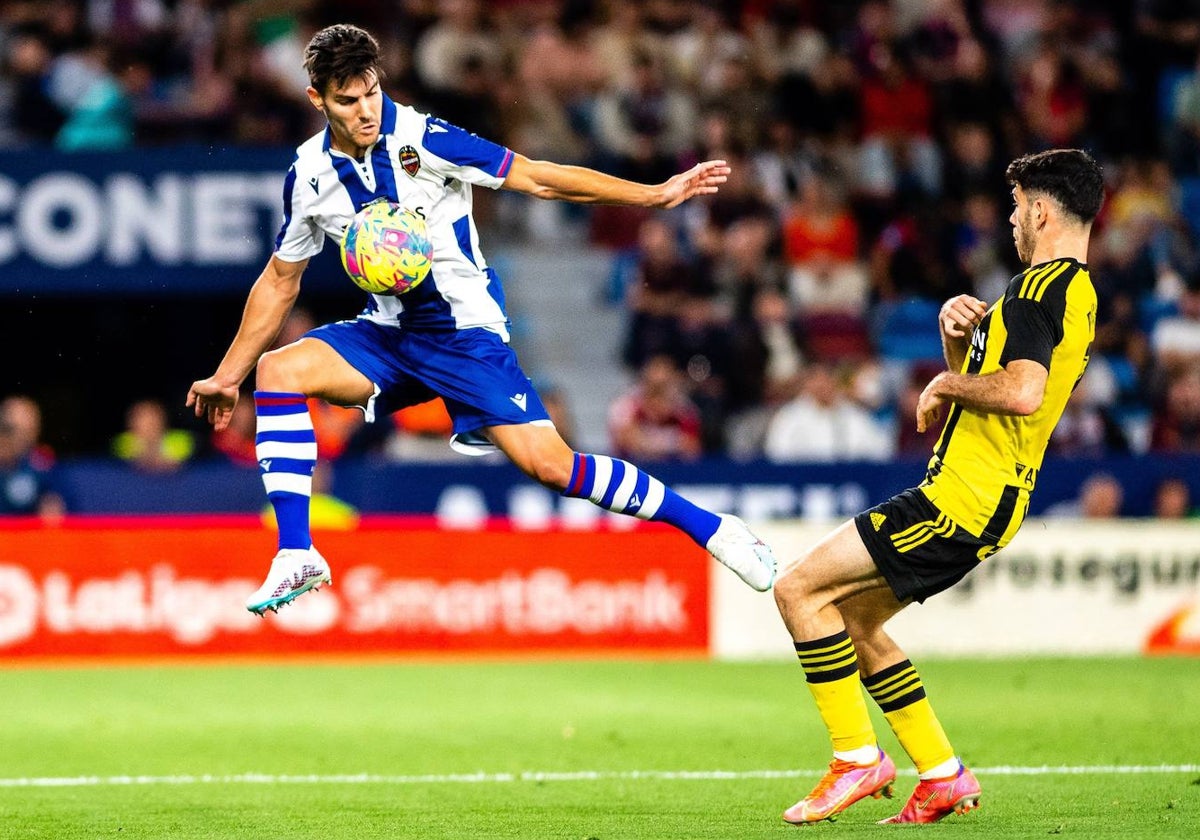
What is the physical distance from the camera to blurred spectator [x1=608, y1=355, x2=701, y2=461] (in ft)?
46.7

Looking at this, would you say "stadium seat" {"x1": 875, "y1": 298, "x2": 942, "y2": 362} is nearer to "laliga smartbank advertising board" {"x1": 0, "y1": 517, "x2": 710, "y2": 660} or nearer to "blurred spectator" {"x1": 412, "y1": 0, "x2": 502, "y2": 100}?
"laliga smartbank advertising board" {"x1": 0, "y1": 517, "x2": 710, "y2": 660}

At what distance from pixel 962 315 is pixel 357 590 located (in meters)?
7.11

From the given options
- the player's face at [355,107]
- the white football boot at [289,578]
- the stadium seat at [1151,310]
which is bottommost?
the white football boot at [289,578]

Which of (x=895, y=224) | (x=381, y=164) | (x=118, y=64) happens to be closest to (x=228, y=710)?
(x=381, y=164)

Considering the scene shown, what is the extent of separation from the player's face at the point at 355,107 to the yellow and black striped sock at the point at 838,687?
95.5 inches

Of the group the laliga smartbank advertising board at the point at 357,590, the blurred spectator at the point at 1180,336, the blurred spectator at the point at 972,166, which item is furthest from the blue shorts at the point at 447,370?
the blurred spectator at the point at 972,166

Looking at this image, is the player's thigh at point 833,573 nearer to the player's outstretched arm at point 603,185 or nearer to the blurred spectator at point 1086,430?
the player's outstretched arm at point 603,185

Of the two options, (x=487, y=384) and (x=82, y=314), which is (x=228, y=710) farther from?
(x=82, y=314)

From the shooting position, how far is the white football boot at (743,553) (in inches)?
279

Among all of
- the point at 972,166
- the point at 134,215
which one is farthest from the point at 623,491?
the point at 972,166

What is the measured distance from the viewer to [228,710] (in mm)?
10477

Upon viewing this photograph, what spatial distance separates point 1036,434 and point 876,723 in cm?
377

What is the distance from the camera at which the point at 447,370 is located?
23.4 feet

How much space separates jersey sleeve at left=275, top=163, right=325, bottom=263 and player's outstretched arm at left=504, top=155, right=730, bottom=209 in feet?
2.56
